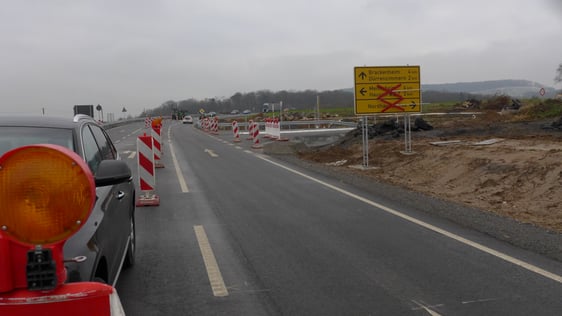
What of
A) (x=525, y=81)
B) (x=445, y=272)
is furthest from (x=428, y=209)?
(x=525, y=81)

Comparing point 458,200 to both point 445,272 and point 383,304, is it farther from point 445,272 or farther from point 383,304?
point 383,304

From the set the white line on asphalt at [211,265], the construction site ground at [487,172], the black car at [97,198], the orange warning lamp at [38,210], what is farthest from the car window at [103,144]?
the construction site ground at [487,172]

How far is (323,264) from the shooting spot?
5.68m

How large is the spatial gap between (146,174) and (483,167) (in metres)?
8.39

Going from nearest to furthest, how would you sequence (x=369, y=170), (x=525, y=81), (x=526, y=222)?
1. (x=526, y=222)
2. (x=369, y=170)
3. (x=525, y=81)

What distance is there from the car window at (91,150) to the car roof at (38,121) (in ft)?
0.46

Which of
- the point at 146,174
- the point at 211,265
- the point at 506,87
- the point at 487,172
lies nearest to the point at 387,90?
the point at 487,172

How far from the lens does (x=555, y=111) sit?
85.0 feet

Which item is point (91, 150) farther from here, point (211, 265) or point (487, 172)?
point (487, 172)

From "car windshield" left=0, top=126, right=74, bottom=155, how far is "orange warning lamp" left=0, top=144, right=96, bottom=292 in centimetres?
209

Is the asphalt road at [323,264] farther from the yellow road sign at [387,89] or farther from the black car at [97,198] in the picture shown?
the yellow road sign at [387,89]

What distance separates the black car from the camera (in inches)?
119

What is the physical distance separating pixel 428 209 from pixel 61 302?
294 inches

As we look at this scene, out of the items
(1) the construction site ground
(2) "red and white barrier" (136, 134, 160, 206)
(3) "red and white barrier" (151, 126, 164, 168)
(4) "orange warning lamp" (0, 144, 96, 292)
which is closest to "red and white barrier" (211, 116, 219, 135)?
(1) the construction site ground
